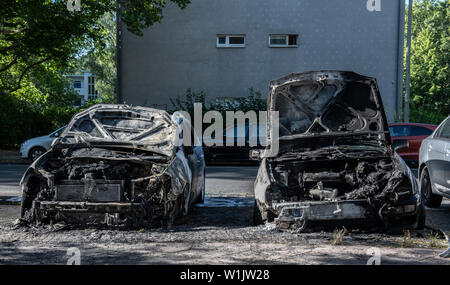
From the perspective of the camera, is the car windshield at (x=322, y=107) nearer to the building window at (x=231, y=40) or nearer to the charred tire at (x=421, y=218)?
the charred tire at (x=421, y=218)

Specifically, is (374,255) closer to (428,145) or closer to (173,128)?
(173,128)

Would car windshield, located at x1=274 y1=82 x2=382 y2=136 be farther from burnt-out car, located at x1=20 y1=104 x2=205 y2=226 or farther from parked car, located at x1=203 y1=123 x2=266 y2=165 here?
parked car, located at x1=203 y1=123 x2=266 y2=165

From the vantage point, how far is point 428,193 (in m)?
8.67

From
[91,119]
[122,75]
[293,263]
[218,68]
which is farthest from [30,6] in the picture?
[293,263]

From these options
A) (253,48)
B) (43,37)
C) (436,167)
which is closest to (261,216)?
(436,167)

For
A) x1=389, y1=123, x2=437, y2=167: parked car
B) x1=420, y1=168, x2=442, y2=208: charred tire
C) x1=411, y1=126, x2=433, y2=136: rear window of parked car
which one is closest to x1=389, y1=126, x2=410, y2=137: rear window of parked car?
x1=389, y1=123, x2=437, y2=167: parked car

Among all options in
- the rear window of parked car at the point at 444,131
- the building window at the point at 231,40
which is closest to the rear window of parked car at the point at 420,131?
the rear window of parked car at the point at 444,131

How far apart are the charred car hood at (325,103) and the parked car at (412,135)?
983 centimetres

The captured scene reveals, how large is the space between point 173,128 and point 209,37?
17.8 m

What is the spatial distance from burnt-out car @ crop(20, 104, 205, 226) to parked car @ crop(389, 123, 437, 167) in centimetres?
1113

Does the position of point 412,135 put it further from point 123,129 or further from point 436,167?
point 123,129

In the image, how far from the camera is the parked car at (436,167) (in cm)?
772

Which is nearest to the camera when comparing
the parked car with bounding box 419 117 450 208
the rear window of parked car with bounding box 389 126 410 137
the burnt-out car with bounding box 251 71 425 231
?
the burnt-out car with bounding box 251 71 425 231

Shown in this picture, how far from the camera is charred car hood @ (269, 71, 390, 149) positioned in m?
7.58
